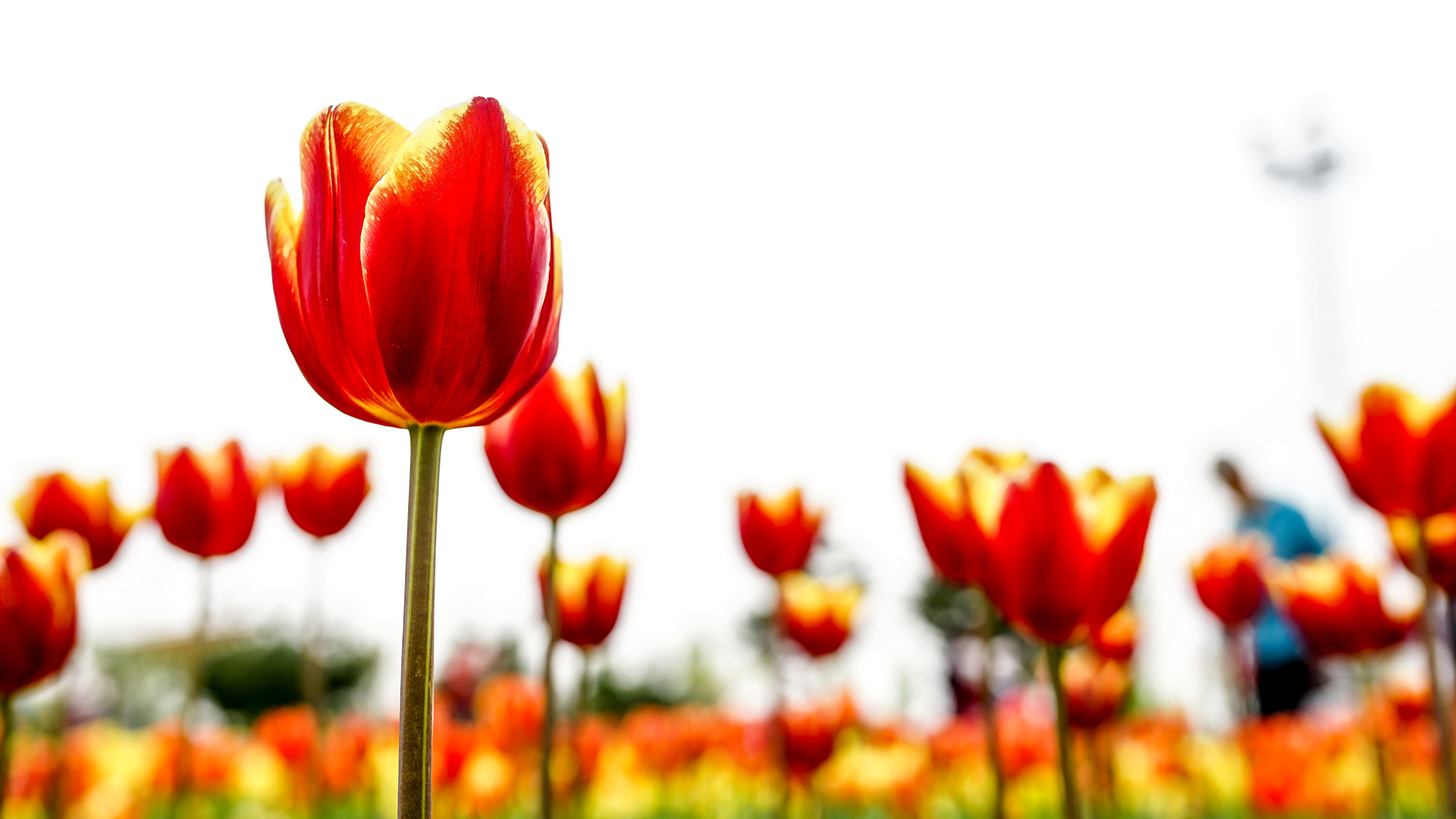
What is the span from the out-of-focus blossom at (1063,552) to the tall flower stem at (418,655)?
85cm

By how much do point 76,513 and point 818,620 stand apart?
218cm

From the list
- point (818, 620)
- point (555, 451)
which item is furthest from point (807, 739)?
point (555, 451)

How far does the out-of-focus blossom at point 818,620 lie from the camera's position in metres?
3.54

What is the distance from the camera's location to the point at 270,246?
36.3 inches

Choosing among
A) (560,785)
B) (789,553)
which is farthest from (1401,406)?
(560,785)

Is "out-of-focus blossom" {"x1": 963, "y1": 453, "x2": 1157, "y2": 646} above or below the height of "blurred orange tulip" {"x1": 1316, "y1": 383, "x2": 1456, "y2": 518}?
below

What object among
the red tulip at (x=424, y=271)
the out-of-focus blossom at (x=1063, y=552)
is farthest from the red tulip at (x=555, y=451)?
the red tulip at (x=424, y=271)

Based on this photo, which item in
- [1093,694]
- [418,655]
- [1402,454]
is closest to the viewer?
[418,655]

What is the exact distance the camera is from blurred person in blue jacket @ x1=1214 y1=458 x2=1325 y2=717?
257 inches

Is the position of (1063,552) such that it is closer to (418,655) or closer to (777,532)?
(418,655)

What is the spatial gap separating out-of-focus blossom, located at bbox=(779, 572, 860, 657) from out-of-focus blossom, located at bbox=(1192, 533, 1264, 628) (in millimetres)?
1214

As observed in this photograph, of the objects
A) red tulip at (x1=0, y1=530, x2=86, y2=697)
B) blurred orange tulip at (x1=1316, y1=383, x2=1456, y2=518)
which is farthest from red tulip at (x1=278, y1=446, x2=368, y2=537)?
blurred orange tulip at (x1=1316, y1=383, x2=1456, y2=518)

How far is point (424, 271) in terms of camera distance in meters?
0.86

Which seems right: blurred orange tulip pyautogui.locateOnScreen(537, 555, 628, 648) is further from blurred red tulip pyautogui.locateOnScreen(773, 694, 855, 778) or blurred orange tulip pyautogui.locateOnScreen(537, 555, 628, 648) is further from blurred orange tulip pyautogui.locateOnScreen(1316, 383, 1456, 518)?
blurred orange tulip pyautogui.locateOnScreen(1316, 383, 1456, 518)
